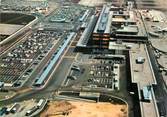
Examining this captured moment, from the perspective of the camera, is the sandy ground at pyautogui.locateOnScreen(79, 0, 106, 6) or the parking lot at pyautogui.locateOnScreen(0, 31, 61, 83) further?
the sandy ground at pyautogui.locateOnScreen(79, 0, 106, 6)

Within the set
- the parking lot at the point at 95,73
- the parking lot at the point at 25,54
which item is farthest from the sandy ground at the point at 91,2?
the parking lot at the point at 95,73

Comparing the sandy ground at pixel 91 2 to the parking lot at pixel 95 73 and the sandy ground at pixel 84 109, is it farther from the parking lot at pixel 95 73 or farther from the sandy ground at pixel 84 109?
the sandy ground at pixel 84 109

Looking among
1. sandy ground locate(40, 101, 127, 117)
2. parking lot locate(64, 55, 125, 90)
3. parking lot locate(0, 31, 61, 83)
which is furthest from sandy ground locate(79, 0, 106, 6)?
sandy ground locate(40, 101, 127, 117)

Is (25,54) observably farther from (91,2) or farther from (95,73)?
(91,2)

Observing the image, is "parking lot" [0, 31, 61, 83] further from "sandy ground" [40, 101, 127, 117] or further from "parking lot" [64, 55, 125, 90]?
"sandy ground" [40, 101, 127, 117]

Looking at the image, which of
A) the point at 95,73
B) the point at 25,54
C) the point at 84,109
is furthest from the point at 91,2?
the point at 84,109

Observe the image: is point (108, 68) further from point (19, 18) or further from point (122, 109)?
point (19, 18)

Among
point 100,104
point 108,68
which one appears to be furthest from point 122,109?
point 108,68
